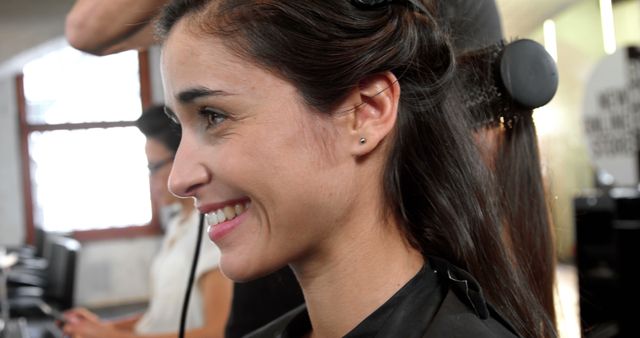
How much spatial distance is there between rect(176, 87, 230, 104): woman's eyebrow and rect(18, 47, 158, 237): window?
648cm

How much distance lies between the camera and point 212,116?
83cm

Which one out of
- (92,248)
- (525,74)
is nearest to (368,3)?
(525,74)

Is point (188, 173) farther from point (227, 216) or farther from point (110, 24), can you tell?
point (110, 24)

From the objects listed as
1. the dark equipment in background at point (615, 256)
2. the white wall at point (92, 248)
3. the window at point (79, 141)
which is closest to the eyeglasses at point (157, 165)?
the dark equipment in background at point (615, 256)

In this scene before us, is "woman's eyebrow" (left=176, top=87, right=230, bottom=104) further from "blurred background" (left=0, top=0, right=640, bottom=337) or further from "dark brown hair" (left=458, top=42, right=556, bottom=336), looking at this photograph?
"blurred background" (left=0, top=0, right=640, bottom=337)

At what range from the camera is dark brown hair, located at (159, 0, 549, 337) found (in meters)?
0.80

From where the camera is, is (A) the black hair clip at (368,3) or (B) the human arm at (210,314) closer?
(A) the black hair clip at (368,3)

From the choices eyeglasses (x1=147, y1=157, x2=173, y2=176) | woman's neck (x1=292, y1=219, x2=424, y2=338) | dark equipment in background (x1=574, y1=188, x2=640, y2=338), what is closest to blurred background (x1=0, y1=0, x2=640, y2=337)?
dark equipment in background (x1=574, y1=188, x2=640, y2=338)

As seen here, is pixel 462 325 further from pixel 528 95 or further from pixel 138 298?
pixel 138 298

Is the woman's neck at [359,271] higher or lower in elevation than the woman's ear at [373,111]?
lower

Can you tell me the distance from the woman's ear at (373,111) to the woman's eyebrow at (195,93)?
15cm

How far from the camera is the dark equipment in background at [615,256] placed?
3.53 metres

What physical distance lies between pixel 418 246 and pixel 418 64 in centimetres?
21

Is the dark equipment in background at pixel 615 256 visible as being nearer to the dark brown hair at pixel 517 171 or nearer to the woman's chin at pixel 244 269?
the dark brown hair at pixel 517 171
